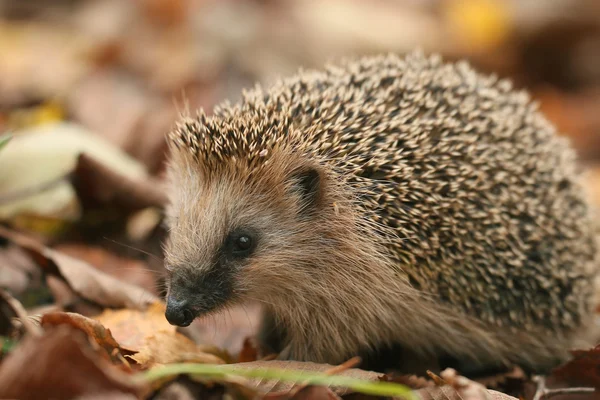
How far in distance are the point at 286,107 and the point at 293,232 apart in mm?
645

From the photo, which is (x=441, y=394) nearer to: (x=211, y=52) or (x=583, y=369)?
(x=583, y=369)

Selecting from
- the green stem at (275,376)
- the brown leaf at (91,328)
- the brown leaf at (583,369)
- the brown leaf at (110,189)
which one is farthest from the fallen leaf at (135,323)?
the brown leaf at (583,369)

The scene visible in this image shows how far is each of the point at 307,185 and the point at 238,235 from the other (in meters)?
0.44

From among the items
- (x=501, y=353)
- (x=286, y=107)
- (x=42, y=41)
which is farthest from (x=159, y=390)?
(x=42, y=41)

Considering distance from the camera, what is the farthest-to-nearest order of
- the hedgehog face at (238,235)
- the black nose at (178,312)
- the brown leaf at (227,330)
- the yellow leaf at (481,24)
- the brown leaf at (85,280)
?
Answer: the yellow leaf at (481,24) → the brown leaf at (227,330) → the brown leaf at (85,280) → the hedgehog face at (238,235) → the black nose at (178,312)

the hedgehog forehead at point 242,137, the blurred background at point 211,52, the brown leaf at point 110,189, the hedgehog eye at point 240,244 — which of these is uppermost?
the blurred background at point 211,52

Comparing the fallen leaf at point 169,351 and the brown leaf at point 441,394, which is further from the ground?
the brown leaf at point 441,394

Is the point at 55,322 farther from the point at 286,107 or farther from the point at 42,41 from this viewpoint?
the point at 42,41

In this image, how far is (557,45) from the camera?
10.1m

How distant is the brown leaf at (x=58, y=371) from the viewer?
7.88ft

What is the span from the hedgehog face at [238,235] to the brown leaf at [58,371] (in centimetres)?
99

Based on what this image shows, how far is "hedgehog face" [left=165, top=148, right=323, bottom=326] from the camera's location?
3.54 m

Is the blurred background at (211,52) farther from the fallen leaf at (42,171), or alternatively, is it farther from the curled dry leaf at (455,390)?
the curled dry leaf at (455,390)

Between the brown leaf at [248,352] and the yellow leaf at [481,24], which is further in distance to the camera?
the yellow leaf at [481,24]
